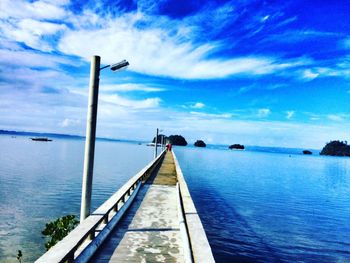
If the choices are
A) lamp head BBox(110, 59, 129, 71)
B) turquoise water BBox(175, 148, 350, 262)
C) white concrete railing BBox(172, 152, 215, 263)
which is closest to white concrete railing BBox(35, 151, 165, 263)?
white concrete railing BBox(172, 152, 215, 263)

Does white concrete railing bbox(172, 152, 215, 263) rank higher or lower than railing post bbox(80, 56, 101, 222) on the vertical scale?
lower

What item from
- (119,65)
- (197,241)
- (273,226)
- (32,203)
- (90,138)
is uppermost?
(119,65)

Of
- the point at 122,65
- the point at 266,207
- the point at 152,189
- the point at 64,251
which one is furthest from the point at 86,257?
the point at 266,207

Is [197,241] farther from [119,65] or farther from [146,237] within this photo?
[119,65]

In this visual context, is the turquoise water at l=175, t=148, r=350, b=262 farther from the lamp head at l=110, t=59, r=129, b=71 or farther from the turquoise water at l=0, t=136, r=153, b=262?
the lamp head at l=110, t=59, r=129, b=71

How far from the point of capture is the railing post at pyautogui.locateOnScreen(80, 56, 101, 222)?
772 centimetres

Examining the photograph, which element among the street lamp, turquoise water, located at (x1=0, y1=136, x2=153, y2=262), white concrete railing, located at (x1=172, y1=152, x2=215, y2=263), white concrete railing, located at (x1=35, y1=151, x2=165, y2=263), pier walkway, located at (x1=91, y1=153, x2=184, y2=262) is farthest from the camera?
turquoise water, located at (x1=0, y1=136, x2=153, y2=262)

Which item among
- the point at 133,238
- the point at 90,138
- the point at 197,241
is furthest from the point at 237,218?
the point at 90,138

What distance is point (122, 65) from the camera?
8.28 metres

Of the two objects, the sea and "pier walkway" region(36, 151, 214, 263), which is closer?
"pier walkway" region(36, 151, 214, 263)

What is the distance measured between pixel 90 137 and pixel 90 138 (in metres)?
0.02

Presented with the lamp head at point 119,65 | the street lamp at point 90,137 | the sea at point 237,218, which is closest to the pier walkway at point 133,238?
the street lamp at point 90,137

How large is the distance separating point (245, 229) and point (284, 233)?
2.17m

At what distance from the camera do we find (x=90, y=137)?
7746 millimetres
